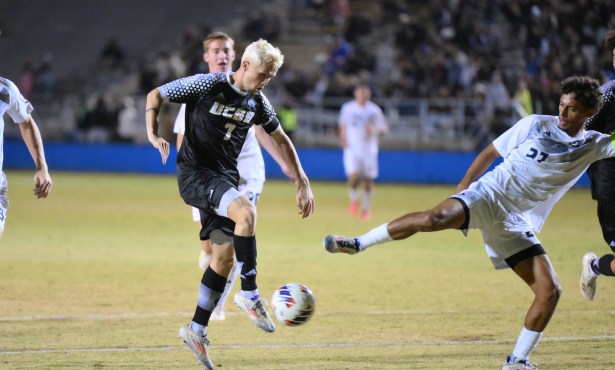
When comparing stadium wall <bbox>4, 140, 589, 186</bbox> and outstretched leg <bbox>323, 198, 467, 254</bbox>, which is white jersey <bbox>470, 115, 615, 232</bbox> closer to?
outstretched leg <bbox>323, 198, 467, 254</bbox>

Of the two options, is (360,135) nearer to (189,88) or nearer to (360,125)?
(360,125)

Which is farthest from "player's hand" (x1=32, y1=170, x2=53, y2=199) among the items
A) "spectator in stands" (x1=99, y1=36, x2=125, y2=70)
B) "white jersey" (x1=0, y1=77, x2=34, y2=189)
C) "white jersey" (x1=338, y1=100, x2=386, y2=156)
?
"spectator in stands" (x1=99, y1=36, x2=125, y2=70)

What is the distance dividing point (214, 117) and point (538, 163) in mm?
2517

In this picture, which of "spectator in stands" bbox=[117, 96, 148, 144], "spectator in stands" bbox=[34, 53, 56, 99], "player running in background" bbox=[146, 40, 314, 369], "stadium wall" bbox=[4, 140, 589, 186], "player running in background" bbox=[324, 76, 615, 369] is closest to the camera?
"player running in background" bbox=[324, 76, 615, 369]

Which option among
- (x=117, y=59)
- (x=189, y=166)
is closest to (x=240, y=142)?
(x=189, y=166)

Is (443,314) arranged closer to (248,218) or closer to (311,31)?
(248,218)

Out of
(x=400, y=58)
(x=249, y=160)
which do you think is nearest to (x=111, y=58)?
(x=400, y=58)

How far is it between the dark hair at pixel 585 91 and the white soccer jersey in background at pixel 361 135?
14.0 m

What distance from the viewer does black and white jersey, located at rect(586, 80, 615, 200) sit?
7746mm

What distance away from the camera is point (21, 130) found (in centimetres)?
752

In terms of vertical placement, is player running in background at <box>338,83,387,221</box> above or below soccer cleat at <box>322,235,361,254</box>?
below

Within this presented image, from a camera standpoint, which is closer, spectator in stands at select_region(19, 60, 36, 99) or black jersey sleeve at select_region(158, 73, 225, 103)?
black jersey sleeve at select_region(158, 73, 225, 103)

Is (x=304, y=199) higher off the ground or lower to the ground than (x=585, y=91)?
lower

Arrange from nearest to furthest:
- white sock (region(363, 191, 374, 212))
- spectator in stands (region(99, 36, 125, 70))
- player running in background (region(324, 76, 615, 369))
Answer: player running in background (region(324, 76, 615, 369))
white sock (region(363, 191, 374, 212))
spectator in stands (region(99, 36, 125, 70))
